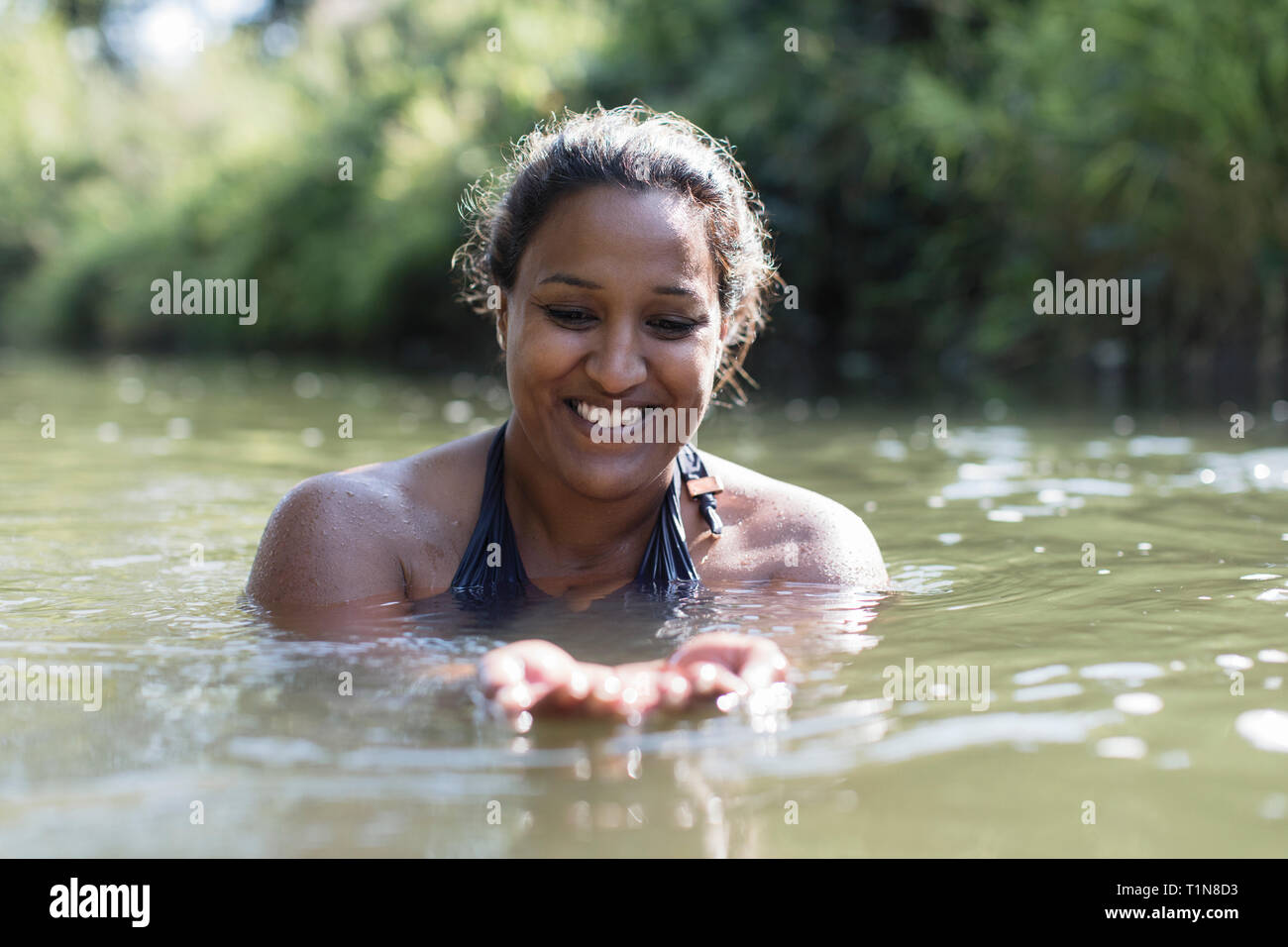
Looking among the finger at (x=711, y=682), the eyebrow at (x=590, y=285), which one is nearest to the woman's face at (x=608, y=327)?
the eyebrow at (x=590, y=285)

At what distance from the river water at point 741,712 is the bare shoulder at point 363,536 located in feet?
0.50

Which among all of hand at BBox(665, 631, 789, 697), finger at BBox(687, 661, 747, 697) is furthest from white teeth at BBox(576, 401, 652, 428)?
finger at BBox(687, 661, 747, 697)

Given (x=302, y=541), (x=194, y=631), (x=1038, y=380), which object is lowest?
(x=194, y=631)

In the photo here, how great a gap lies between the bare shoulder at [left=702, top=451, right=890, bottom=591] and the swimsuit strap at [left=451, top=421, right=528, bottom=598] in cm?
55

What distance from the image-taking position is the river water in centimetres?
195

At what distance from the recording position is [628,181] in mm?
3186

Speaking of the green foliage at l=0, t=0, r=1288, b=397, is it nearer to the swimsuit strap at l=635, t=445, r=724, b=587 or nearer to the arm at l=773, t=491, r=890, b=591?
the arm at l=773, t=491, r=890, b=591

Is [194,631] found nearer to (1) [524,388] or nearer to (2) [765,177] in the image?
(1) [524,388]

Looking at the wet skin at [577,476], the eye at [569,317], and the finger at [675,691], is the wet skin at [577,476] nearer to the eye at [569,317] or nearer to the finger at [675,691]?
the eye at [569,317]

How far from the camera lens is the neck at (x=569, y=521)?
348 centimetres

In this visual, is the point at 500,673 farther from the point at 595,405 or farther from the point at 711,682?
the point at 595,405

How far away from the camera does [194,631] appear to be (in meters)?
3.21
